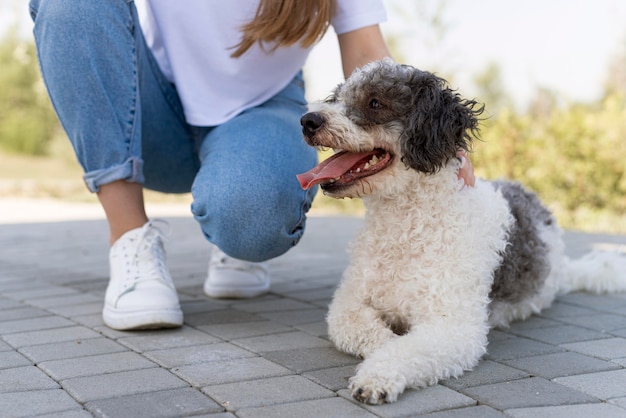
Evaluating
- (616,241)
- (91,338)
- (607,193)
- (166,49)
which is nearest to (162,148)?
(166,49)

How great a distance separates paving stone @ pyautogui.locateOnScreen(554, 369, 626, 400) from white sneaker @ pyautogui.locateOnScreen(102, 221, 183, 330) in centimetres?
142

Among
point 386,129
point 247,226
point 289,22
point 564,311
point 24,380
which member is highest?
point 289,22

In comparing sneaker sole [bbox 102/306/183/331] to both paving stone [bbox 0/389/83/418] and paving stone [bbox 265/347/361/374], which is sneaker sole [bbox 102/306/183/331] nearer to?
paving stone [bbox 265/347/361/374]

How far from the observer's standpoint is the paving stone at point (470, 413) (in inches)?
73.5

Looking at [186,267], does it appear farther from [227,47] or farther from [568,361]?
[568,361]

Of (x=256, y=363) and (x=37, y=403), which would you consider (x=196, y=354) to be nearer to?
(x=256, y=363)

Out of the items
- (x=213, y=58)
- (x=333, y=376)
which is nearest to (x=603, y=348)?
(x=333, y=376)

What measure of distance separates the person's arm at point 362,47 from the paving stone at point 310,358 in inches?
45.6

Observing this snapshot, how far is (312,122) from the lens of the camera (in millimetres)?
2432

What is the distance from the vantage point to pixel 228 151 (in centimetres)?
296

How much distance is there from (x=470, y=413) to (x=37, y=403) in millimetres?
1149

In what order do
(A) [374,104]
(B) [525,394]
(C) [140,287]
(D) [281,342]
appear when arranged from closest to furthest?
1. (B) [525,394]
2. (A) [374,104]
3. (D) [281,342]
4. (C) [140,287]

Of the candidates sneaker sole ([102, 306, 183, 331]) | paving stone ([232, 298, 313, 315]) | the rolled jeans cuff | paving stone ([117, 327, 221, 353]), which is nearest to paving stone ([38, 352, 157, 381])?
paving stone ([117, 327, 221, 353])

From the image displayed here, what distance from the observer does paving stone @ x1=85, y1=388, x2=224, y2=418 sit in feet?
6.16
